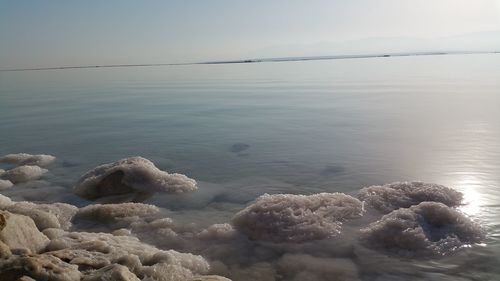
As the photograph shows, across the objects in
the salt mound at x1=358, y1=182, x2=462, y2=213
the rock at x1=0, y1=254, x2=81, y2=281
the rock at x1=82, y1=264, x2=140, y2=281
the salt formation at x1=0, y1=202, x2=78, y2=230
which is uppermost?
the rock at x1=0, y1=254, x2=81, y2=281

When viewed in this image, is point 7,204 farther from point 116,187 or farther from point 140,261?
point 140,261

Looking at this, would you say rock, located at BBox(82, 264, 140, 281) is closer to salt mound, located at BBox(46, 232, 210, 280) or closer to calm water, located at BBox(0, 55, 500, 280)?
salt mound, located at BBox(46, 232, 210, 280)

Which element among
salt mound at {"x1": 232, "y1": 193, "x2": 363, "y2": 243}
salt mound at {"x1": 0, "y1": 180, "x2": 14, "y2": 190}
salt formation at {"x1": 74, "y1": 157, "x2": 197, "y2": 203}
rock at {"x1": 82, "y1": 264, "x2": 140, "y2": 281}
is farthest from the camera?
salt mound at {"x1": 0, "y1": 180, "x2": 14, "y2": 190}

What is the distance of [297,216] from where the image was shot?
8.00 metres

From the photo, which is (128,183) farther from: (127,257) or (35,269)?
(35,269)

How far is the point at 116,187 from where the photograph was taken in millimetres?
10398

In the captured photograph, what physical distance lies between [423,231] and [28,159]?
11.8 meters

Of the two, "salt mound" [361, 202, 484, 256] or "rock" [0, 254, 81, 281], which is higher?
"rock" [0, 254, 81, 281]

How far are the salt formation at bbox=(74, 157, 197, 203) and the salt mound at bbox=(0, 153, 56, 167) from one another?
3035 millimetres

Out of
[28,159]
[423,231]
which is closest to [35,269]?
[423,231]

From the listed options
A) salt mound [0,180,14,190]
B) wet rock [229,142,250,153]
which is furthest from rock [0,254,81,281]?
wet rock [229,142,250,153]

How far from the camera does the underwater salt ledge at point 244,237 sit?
5.96m

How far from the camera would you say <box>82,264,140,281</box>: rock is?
514 cm

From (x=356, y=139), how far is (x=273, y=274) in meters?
9.84
